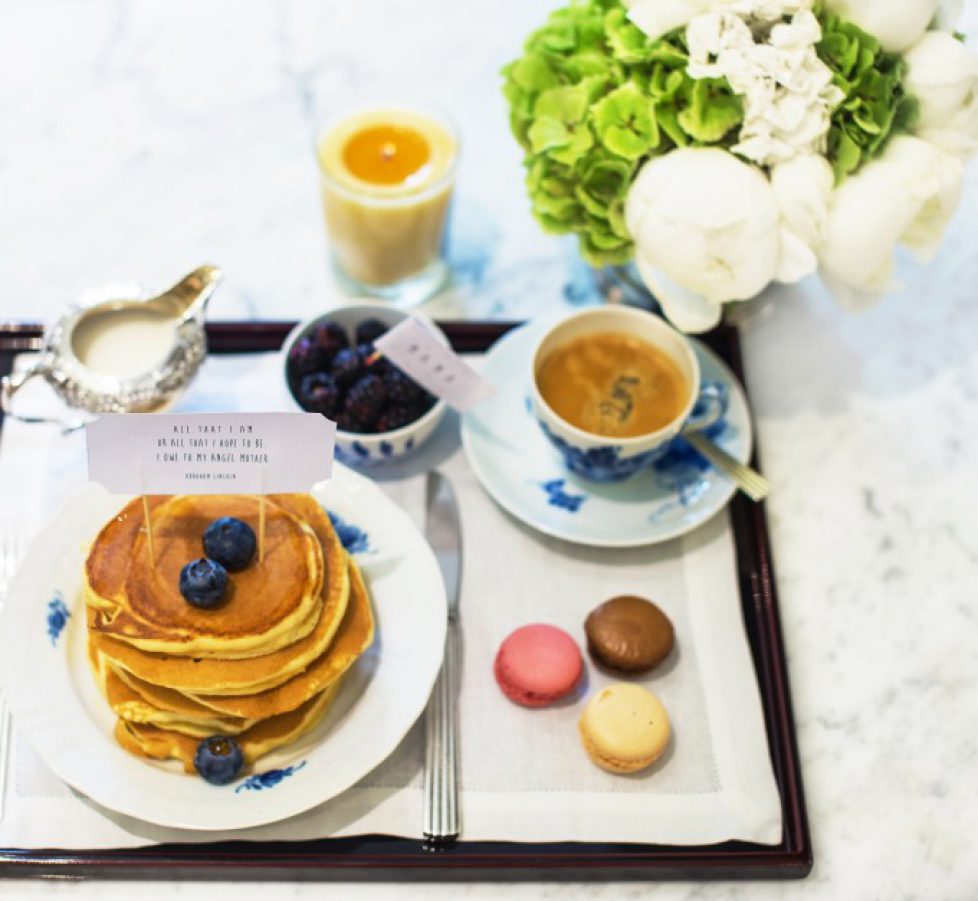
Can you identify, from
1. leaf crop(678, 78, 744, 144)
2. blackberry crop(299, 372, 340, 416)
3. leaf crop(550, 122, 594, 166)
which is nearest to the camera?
leaf crop(678, 78, 744, 144)

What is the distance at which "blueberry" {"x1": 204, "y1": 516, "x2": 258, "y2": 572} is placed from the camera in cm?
131

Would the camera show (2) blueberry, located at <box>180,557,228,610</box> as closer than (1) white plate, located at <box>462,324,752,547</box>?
Yes

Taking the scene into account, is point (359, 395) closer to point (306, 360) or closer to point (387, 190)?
point (306, 360)

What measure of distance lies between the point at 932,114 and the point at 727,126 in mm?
285

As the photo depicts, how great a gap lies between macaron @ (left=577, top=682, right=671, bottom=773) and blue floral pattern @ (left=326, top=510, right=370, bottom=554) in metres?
0.39

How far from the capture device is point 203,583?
1.26 metres

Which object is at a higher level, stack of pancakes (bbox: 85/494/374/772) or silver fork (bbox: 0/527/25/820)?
stack of pancakes (bbox: 85/494/374/772)

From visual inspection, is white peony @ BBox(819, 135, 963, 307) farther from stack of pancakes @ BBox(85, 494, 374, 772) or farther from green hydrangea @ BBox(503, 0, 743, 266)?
stack of pancakes @ BBox(85, 494, 374, 772)

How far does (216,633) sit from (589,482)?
2.20ft

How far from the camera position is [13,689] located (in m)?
1.33

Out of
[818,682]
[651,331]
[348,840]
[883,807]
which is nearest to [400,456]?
→ [651,331]

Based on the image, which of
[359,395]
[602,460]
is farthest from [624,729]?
[359,395]

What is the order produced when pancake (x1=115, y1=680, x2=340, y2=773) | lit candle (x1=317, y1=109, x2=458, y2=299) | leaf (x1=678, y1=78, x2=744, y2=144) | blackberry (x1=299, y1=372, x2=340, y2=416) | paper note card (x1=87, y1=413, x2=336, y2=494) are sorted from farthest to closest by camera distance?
lit candle (x1=317, y1=109, x2=458, y2=299) < blackberry (x1=299, y1=372, x2=340, y2=416) < leaf (x1=678, y1=78, x2=744, y2=144) < pancake (x1=115, y1=680, x2=340, y2=773) < paper note card (x1=87, y1=413, x2=336, y2=494)

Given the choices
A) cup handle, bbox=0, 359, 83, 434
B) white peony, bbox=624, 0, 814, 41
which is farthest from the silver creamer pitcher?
white peony, bbox=624, 0, 814, 41
